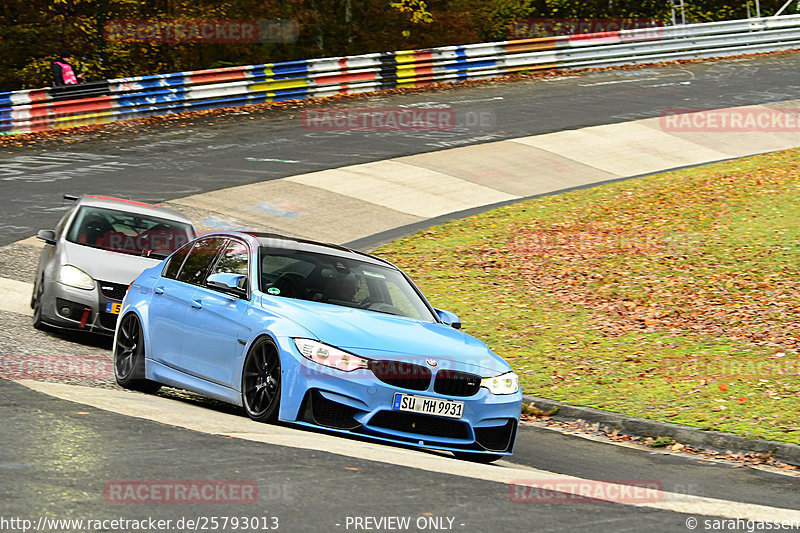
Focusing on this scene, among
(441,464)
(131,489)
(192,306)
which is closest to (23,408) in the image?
(192,306)

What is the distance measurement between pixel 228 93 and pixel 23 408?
2394 centimetres

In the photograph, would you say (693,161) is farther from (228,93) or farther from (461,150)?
(228,93)

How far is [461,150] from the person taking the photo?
85.6ft

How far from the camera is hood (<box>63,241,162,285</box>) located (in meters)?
12.3

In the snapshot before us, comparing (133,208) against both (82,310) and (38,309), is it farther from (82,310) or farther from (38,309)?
(82,310)

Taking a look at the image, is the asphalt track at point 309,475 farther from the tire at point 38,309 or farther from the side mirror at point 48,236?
the side mirror at point 48,236

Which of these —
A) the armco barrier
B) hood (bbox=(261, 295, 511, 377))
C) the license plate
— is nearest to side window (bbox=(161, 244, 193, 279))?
hood (bbox=(261, 295, 511, 377))

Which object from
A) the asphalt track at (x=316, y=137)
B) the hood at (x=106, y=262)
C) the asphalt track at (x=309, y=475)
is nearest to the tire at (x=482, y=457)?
the asphalt track at (x=309, y=475)

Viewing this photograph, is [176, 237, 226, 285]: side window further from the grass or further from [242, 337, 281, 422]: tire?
the grass

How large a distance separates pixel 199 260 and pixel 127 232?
13.8 feet

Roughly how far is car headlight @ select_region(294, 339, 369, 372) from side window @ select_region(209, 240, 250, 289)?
1480mm

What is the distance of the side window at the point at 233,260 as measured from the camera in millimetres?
9117

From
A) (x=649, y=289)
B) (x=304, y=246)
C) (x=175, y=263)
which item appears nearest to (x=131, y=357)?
(x=175, y=263)

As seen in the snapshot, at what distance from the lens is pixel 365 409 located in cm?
768
